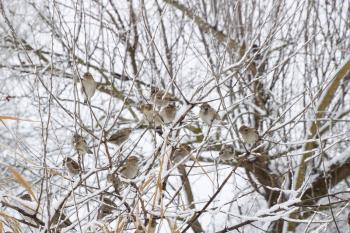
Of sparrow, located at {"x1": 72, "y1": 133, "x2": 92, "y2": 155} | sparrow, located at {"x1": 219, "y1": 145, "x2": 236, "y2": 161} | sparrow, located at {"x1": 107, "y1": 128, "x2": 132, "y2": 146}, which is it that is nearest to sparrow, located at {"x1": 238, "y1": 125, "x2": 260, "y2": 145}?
sparrow, located at {"x1": 219, "y1": 145, "x2": 236, "y2": 161}

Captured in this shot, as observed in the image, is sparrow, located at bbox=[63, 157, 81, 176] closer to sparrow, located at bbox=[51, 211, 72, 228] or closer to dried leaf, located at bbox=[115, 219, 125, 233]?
sparrow, located at bbox=[51, 211, 72, 228]

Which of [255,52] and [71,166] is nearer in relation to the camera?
[71,166]

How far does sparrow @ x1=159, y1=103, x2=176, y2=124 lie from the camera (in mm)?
2045

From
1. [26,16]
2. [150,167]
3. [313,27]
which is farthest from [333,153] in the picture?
[150,167]

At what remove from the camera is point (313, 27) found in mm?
4832

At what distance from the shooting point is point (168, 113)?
80.7 inches

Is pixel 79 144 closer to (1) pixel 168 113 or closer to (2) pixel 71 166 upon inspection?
(2) pixel 71 166

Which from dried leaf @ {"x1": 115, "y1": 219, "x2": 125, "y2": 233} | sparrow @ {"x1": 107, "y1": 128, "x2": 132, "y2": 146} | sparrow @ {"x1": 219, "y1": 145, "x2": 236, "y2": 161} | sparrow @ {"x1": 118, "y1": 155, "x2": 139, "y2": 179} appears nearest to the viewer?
dried leaf @ {"x1": 115, "y1": 219, "x2": 125, "y2": 233}

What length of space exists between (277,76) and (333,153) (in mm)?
1730

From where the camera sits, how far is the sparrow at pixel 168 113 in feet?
6.71

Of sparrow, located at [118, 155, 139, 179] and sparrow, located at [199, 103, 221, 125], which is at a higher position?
sparrow, located at [199, 103, 221, 125]

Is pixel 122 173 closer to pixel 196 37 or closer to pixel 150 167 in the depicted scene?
pixel 150 167

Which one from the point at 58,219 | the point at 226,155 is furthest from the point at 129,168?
the point at 226,155

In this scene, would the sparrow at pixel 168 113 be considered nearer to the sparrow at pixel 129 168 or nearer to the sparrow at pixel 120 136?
the sparrow at pixel 120 136
